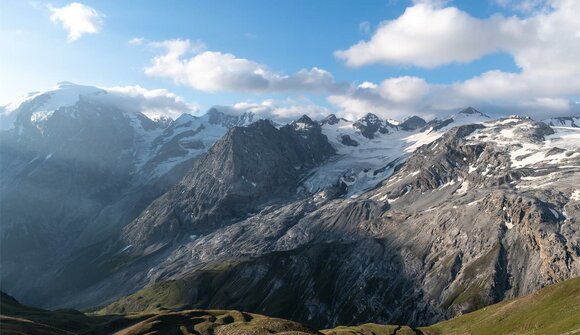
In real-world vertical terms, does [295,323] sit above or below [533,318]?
below

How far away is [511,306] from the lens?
122938 millimetres

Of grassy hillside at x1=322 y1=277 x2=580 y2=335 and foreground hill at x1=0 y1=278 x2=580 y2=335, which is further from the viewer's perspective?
foreground hill at x1=0 y1=278 x2=580 y2=335

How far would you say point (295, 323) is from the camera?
13075 cm

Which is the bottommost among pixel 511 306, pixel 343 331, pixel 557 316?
pixel 343 331

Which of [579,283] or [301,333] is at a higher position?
[579,283]

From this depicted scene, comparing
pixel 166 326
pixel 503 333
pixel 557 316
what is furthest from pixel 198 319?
pixel 557 316

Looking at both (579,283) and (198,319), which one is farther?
(198,319)

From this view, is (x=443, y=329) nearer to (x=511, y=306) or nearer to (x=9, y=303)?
(x=511, y=306)

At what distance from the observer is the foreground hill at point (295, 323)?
95.5 m

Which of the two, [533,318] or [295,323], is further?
[295,323]

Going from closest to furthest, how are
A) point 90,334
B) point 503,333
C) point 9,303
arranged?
point 503,333
point 90,334
point 9,303

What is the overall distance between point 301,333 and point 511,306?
2059 inches

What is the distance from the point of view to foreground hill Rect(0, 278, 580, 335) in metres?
95.5

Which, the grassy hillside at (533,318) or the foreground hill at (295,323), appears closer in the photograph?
the grassy hillside at (533,318)
